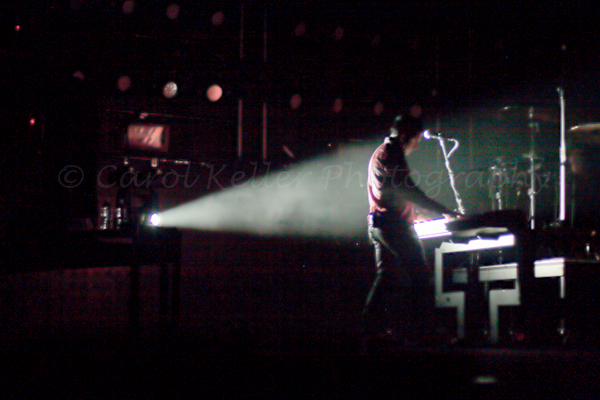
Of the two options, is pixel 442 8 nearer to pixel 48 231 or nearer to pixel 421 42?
pixel 421 42

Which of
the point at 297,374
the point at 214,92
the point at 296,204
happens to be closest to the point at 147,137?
the point at 214,92

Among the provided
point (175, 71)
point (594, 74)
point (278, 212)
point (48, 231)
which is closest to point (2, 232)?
point (48, 231)

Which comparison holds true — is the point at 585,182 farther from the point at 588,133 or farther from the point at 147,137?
the point at 147,137

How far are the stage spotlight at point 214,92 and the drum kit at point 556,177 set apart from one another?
2.66 metres

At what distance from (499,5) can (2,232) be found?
5.46m

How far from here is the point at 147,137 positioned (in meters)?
5.51

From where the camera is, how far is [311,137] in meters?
6.44

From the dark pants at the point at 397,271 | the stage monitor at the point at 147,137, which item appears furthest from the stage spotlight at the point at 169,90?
the dark pants at the point at 397,271

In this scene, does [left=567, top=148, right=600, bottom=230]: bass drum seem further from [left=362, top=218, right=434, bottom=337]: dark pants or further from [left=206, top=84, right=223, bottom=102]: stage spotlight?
[left=206, top=84, right=223, bottom=102]: stage spotlight

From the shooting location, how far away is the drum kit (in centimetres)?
449

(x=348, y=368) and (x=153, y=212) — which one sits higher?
(x=153, y=212)
